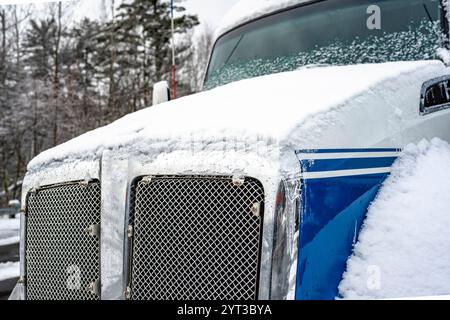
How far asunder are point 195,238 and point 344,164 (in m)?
0.64

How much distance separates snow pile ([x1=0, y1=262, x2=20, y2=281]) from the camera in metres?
5.66

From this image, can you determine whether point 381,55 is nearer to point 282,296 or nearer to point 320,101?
point 320,101

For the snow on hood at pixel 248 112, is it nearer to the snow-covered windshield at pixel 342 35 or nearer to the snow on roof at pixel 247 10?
the snow-covered windshield at pixel 342 35

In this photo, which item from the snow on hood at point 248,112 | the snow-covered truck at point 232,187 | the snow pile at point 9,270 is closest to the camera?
the snow-covered truck at point 232,187

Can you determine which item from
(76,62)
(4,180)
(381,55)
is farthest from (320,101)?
(4,180)

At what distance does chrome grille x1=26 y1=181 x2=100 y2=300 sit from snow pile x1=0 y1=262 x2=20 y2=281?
12.0 ft

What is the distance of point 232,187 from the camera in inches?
66.9

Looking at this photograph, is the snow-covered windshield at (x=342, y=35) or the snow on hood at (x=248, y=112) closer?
the snow on hood at (x=248, y=112)

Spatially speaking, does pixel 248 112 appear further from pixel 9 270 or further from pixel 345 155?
pixel 9 270

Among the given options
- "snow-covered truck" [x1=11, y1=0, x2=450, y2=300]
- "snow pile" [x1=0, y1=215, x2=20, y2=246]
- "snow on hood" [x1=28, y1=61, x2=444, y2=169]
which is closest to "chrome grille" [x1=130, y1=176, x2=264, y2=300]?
"snow-covered truck" [x1=11, y1=0, x2=450, y2=300]

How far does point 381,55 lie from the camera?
265 centimetres

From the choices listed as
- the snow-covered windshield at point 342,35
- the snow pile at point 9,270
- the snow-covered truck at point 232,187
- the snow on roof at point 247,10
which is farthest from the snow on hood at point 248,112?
the snow pile at point 9,270

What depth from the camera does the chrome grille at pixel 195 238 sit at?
5.53 ft

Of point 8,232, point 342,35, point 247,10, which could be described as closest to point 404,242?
point 342,35
